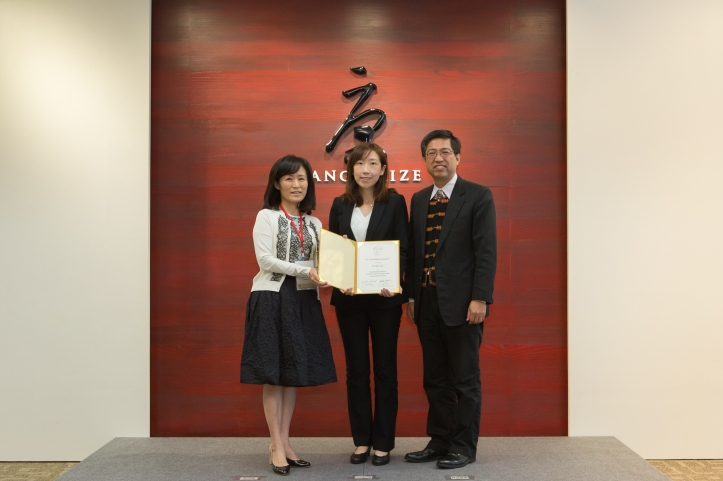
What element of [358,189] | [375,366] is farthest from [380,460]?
[358,189]

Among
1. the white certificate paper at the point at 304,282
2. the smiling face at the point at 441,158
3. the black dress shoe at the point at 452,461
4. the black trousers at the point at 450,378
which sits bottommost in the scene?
the black dress shoe at the point at 452,461

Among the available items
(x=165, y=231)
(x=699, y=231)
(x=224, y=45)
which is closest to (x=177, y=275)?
(x=165, y=231)

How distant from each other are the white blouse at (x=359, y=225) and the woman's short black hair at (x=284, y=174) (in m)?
0.22

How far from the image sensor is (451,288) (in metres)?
3.05

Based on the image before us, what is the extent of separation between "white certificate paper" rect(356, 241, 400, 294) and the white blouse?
0.37 ft

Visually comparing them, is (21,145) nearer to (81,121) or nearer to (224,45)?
(81,121)

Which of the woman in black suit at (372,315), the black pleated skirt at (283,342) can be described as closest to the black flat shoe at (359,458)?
the woman in black suit at (372,315)

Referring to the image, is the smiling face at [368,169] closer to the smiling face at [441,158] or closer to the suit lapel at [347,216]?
the suit lapel at [347,216]

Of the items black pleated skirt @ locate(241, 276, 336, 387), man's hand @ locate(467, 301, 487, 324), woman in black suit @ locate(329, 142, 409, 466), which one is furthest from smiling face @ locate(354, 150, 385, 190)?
man's hand @ locate(467, 301, 487, 324)

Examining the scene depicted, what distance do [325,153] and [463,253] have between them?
4.11 ft

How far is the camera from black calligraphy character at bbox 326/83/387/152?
3.86m

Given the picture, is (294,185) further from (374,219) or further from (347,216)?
(374,219)

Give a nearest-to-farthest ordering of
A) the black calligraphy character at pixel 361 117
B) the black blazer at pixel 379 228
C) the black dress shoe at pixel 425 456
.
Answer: the black blazer at pixel 379 228, the black dress shoe at pixel 425 456, the black calligraphy character at pixel 361 117

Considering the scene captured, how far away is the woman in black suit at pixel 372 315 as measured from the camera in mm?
3119
